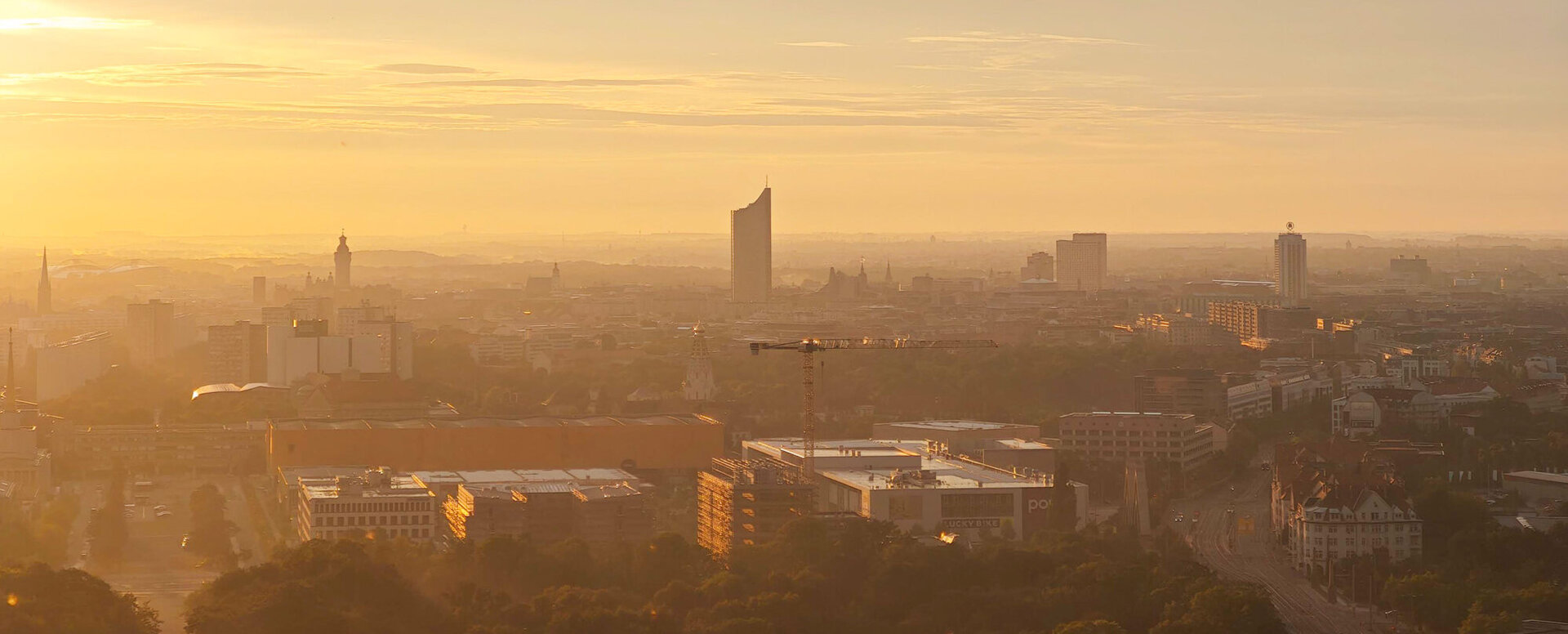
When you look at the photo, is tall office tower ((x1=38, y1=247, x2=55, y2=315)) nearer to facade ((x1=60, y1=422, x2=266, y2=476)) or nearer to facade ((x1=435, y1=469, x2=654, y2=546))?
facade ((x1=60, y1=422, x2=266, y2=476))

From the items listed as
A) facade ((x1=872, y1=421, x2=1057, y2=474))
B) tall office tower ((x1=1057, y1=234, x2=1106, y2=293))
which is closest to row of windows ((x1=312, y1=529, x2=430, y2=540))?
facade ((x1=872, y1=421, x2=1057, y2=474))

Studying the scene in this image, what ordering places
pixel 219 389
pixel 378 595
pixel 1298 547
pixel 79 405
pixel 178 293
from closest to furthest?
1. pixel 378 595
2. pixel 1298 547
3. pixel 79 405
4. pixel 219 389
5. pixel 178 293

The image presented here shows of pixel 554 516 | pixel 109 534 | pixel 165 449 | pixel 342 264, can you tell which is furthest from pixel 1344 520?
pixel 342 264

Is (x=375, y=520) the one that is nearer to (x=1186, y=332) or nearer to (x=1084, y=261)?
(x=1186, y=332)

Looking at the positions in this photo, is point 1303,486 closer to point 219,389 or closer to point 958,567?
point 958,567

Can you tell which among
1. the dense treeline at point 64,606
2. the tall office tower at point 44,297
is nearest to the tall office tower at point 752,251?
the tall office tower at point 44,297

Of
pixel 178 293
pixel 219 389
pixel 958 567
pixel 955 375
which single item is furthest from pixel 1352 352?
pixel 178 293

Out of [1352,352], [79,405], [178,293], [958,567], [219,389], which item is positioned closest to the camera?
[958,567]
